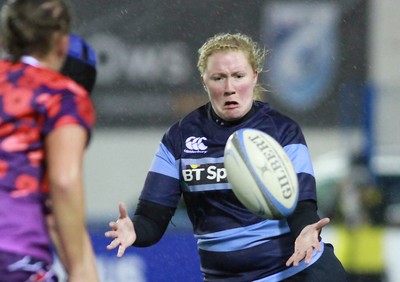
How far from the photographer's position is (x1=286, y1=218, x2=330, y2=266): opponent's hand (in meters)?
3.95

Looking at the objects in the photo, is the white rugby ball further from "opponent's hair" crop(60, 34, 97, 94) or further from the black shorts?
"opponent's hair" crop(60, 34, 97, 94)

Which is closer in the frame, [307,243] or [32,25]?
[32,25]

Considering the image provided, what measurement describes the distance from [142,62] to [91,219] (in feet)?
5.99

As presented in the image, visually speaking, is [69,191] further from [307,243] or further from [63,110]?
[307,243]

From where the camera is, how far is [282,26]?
10961 mm

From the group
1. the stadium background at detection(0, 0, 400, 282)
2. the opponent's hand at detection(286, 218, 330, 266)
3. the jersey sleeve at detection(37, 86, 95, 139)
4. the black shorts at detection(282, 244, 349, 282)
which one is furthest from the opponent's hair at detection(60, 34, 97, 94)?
the stadium background at detection(0, 0, 400, 282)

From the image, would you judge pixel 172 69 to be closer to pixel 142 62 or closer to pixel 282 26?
pixel 142 62

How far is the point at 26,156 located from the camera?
290 centimetres

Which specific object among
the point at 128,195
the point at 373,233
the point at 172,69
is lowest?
the point at 373,233

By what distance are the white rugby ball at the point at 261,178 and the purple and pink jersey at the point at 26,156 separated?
119 centimetres

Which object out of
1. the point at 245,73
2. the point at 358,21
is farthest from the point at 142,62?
the point at 245,73

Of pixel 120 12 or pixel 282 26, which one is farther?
pixel 282 26

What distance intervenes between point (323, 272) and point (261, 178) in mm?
468

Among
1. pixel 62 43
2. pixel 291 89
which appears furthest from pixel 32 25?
pixel 291 89
